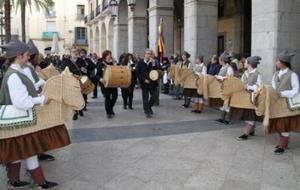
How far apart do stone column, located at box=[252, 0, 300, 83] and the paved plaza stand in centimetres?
190

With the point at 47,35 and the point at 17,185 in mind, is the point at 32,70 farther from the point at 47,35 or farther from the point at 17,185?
the point at 47,35

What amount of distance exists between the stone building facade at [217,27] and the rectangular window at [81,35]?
111ft

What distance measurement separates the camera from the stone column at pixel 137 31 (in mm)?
23500

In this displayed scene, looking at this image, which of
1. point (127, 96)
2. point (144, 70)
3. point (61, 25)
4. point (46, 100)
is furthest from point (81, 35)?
point (46, 100)

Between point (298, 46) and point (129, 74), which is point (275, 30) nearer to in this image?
point (298, 46)

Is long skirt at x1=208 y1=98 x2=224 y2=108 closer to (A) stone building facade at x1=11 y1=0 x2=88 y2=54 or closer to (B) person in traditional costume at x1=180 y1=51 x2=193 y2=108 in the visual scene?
(B) person in traditional costume at x1=180 y1=51 x2=193 y2=108

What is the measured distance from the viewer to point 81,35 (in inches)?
2721

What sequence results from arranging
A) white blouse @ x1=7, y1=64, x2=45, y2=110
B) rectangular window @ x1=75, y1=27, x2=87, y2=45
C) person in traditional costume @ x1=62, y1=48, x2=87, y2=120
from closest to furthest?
white blouse @ x1=7, y1=64, x2=45, y2=110
person in traditional costume @ x1=62, y1=48, x2=87, y2=120
rectangular window @ x1=75, y1=27, x2=87, y2=45

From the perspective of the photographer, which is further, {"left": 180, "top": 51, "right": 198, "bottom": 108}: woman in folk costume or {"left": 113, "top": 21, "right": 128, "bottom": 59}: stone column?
{"left": 113, "top": 21, "right": 128, "bottom": 59}: stone column

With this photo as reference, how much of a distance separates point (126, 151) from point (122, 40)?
20848mm

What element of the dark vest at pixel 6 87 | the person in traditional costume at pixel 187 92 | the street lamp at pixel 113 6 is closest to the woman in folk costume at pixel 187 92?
the person in traditional costume at pixel 187 92

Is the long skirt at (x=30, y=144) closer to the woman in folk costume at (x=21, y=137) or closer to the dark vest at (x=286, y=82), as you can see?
the woman in folk costume at (x=21, y=137)

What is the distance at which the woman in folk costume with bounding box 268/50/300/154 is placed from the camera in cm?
725

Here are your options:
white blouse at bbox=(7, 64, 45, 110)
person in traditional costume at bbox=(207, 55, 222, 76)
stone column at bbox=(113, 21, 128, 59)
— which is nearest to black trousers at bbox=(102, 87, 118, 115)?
person in traditional costume at bbox=(207, 55, 222, 76)
